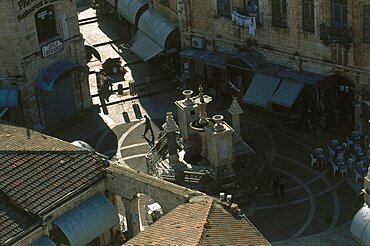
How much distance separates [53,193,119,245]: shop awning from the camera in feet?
142

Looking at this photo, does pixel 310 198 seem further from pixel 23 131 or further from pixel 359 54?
pixel 23 131

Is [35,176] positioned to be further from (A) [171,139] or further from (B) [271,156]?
(B) [271,156]

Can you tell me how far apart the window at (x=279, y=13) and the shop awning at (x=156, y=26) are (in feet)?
39.0

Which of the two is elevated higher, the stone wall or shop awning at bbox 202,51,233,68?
the stone wall

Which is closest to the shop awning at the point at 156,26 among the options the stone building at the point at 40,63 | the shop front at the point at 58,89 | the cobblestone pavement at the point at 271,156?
the cobblestone pavement at the point at 271,156

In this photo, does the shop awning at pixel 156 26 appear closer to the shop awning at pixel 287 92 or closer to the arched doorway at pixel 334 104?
the shop awning at pixel 287 92

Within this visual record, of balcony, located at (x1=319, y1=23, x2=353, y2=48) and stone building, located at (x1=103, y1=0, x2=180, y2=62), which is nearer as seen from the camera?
balcony, located at (x1=319, y1=23, x2=353, y2=48)

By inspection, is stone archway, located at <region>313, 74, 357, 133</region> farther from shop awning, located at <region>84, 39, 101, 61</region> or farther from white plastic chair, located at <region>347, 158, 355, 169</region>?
shop awning, located at <region>84, 39, 101, 61</region>

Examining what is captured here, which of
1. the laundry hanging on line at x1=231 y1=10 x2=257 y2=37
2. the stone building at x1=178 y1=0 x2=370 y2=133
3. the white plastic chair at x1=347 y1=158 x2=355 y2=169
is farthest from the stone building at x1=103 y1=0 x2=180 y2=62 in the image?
the white plastic chair at x1=347 y1=158 x2=355 y2=169

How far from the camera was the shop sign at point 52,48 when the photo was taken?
67.1m

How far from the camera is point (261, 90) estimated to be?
65312mm

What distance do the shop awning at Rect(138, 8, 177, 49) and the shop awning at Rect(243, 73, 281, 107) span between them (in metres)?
11.9

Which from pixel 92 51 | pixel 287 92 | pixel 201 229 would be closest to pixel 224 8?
pixel 287 92

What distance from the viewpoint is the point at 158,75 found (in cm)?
7825
